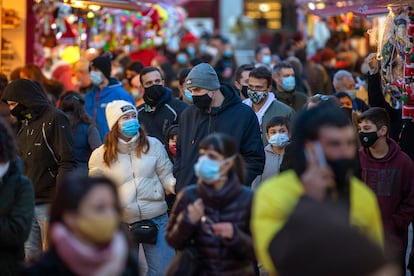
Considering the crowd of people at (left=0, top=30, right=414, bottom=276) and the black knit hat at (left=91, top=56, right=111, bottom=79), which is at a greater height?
the black knit hat at (left=91, top=56, right=111, bottom=79)

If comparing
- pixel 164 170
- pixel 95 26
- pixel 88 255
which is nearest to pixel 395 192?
pixel 164 170

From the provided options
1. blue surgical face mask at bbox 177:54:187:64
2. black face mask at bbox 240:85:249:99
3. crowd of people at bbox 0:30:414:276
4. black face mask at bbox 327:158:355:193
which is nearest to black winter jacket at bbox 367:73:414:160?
crowd of people at bbox 0:30:414:276

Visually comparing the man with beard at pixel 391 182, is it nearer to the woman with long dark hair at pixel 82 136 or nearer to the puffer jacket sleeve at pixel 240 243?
the puffer jacket sleeve at pixel 240 243

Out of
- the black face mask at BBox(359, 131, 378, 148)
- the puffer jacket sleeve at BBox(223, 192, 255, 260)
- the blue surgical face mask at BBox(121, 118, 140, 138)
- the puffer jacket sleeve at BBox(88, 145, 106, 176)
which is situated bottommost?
the puffer jacket sleeve at BBox(223, 192, 255, 260)

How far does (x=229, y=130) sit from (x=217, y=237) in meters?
2.29

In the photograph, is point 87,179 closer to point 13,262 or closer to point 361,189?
point 361,189

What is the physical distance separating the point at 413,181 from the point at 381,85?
272 cm

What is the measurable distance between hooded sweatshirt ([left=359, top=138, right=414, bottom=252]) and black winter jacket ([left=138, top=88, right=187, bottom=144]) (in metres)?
2.79

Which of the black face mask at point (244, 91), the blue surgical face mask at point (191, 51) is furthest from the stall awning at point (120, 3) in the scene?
the blue surgical face mask at point (191, 51)

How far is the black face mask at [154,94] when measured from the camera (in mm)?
11633

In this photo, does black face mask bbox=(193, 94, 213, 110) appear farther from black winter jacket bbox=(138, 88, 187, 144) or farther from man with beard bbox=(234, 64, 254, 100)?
man with beard bbox=(234, 64, 254, 100)

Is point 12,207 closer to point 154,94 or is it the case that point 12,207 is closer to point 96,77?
point 154,94

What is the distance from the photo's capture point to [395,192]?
9.28m

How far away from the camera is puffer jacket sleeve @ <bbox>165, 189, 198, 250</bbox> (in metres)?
6.87
